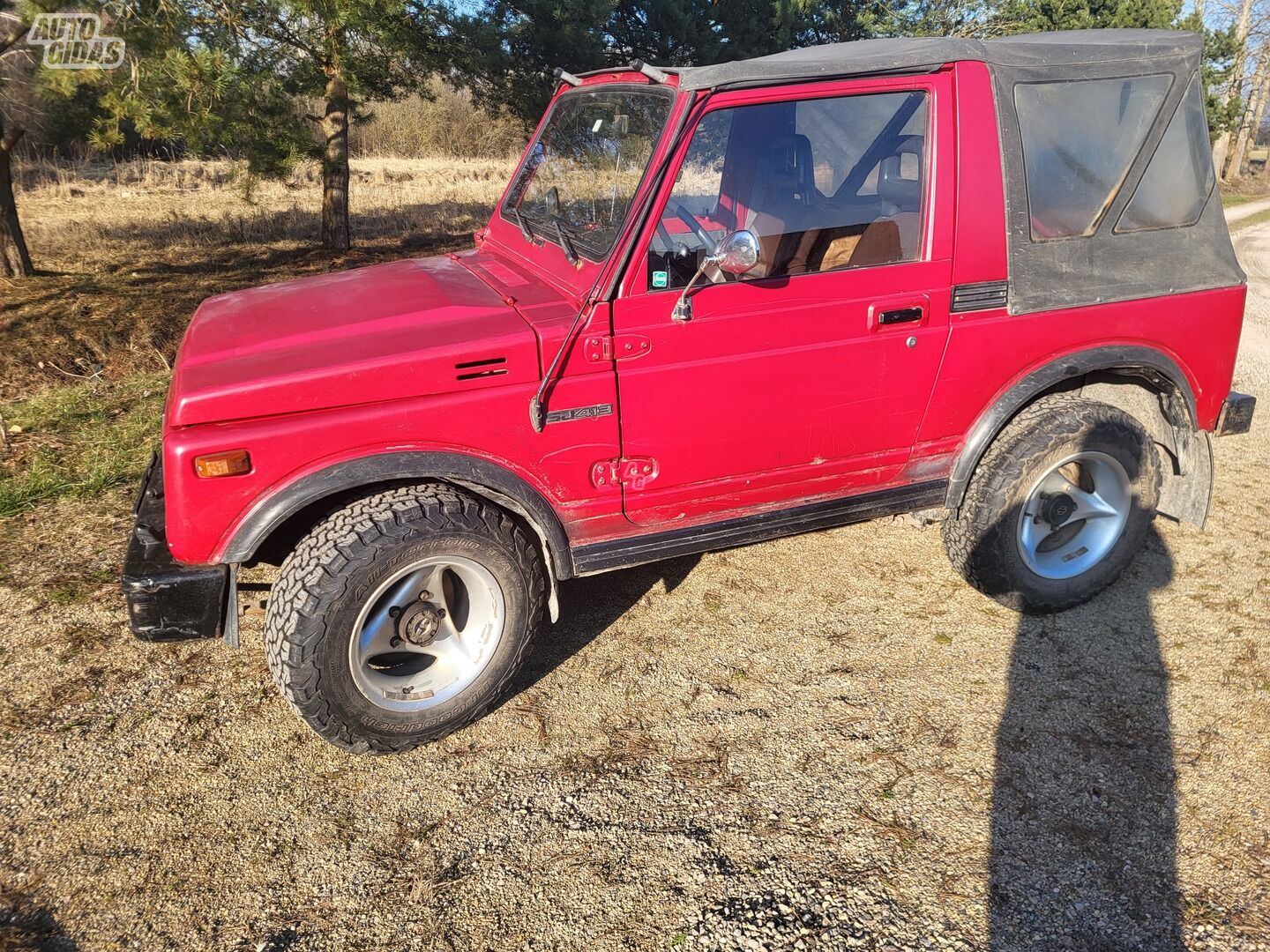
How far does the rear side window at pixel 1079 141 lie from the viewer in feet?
10.7

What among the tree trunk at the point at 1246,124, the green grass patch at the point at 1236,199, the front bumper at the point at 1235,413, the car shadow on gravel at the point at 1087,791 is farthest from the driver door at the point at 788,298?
the tree trunk at the point at 1246,124

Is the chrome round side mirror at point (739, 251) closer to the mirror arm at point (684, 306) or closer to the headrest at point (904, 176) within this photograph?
the mirror arm at point (684, 306)

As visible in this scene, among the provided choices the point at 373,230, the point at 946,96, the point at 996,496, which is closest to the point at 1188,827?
the point at 996,496

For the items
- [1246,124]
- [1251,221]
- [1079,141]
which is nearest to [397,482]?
[1079,141]

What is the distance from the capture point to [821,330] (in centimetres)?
307

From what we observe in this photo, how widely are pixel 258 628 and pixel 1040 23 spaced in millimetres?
21066

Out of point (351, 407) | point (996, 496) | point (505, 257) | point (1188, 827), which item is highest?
point (505, 257)

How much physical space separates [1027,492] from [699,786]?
1827mm

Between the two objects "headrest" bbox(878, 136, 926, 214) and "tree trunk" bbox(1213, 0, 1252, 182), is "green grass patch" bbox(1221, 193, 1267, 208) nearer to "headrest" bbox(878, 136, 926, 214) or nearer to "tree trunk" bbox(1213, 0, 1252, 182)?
"tree trunk" bbox(1213, 0, 1252, 182)

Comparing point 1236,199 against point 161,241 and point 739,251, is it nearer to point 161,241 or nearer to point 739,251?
point 161,241

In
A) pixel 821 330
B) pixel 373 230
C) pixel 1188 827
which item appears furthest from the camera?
pixel 373 230

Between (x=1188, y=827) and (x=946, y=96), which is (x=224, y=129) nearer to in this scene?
(x=946, y=96)

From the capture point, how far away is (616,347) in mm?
2873

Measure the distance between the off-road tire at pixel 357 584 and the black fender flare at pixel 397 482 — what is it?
0.29ft
